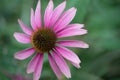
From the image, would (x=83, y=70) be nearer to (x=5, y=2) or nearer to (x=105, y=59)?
(x=105, y=59)

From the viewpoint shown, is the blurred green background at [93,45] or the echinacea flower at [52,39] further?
the blurred green background at [93,45]

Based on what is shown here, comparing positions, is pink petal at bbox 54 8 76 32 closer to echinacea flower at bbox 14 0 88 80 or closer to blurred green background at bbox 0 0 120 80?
echinacea flower at bbox 14 0 88 80

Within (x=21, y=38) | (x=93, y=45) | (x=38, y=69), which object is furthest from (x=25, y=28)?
(x=93, y=45)

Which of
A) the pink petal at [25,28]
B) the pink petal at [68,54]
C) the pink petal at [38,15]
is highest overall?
the pink petal at [38,15]

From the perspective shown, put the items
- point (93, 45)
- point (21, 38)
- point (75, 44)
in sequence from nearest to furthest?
point (75, 44) → point (21, 38) → point (93, 45)

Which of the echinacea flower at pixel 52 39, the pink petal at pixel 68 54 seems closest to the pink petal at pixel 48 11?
the echinacea flower at pixel 52 39

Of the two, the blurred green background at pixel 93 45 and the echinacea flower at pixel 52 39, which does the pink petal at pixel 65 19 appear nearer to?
the echinacea flower at pixel 52 39

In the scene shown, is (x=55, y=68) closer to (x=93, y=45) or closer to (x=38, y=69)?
(x=38, y=69)
